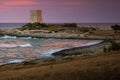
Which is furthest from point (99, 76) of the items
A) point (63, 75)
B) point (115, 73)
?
point (63, 75)

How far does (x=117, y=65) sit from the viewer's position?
1459cm

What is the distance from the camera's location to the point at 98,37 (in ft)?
261

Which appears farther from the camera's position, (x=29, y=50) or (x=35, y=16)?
(x=35, y=16)

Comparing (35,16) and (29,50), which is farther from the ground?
(35,16)

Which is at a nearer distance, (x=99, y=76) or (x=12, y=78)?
(x=99, y=76)

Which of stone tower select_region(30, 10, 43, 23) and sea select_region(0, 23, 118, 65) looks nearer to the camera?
sea select_region(0, 23, 118, 65)

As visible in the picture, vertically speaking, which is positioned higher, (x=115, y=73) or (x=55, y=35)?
(x=115, y=73)

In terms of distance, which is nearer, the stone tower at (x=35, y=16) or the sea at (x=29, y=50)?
the sea at (x=29, y=50)

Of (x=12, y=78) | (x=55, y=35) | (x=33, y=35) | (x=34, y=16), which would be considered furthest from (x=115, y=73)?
(x=34, y=16)

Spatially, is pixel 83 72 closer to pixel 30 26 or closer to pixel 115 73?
pixel 115 73

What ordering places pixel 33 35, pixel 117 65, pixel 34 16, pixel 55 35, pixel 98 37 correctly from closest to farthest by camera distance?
pixel 117 65 < pixel 98 37 < pixel 55 35 < pixel 33 35 < pixel 34 16

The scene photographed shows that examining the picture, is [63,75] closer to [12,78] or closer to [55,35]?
[12,78]

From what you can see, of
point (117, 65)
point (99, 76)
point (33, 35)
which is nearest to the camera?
point (99, 76)

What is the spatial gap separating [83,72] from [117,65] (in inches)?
75.7
